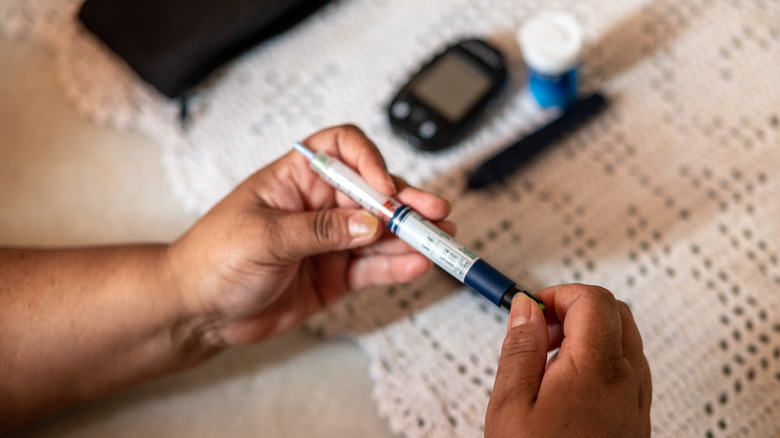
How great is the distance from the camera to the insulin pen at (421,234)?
51 centimetres

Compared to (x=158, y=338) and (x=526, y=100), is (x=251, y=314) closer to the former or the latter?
(x=158, y=338)

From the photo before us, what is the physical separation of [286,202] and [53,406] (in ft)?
1.07

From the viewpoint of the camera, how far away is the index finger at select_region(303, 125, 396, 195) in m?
0.58

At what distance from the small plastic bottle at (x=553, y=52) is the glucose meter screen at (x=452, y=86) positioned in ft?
0.22

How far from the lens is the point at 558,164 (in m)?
0.69

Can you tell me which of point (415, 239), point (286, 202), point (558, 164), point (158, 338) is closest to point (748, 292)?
point (558, 164)

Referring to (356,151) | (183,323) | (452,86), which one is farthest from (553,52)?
(183,323)

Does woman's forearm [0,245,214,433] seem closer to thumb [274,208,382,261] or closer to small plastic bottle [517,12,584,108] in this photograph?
thumb [274,208,382,261]

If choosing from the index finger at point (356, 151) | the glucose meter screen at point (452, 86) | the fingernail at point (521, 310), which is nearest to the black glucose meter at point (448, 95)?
the glucose meter screen at point (452, 86)

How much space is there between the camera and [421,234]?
0.55m

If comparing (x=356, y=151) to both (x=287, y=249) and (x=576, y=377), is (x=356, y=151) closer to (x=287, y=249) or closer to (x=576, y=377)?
(x=287, y=249)

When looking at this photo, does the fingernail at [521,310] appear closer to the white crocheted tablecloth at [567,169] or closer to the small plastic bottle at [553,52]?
the white crocheted tablecloth at [567,169]

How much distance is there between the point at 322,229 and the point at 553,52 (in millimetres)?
323

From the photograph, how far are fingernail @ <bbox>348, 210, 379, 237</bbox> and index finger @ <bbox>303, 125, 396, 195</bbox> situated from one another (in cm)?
3
